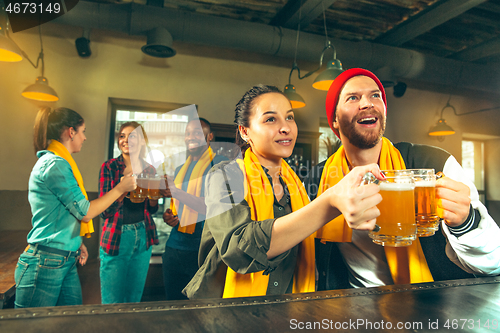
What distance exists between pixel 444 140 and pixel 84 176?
6.39 meters

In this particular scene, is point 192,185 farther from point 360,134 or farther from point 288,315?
point 288,315

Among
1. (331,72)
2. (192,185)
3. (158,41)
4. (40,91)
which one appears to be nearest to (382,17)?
(331,72)

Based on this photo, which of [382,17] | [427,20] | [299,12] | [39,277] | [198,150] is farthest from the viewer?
[382,17]

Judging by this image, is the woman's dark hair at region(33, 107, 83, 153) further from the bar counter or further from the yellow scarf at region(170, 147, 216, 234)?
the bar counter

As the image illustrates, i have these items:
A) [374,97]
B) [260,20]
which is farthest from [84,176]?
[374,97]

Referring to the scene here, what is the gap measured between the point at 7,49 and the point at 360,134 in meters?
2.72

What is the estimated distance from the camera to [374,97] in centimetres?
115

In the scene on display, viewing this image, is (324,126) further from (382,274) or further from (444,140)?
(382,274)

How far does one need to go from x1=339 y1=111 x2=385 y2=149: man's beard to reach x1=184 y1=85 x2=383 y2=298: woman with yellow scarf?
219 millimetres

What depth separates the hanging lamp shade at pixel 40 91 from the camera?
308 cm

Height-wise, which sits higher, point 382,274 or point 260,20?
point 260,20

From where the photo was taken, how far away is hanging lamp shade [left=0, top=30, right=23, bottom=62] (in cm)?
229

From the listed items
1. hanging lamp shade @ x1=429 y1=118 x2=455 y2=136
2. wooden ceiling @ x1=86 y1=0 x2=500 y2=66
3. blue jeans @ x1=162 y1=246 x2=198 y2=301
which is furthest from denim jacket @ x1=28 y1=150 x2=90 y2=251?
hanging lamp shade @ x1=429 y1=118 x2=455 y2=136

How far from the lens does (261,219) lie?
1.05 m
